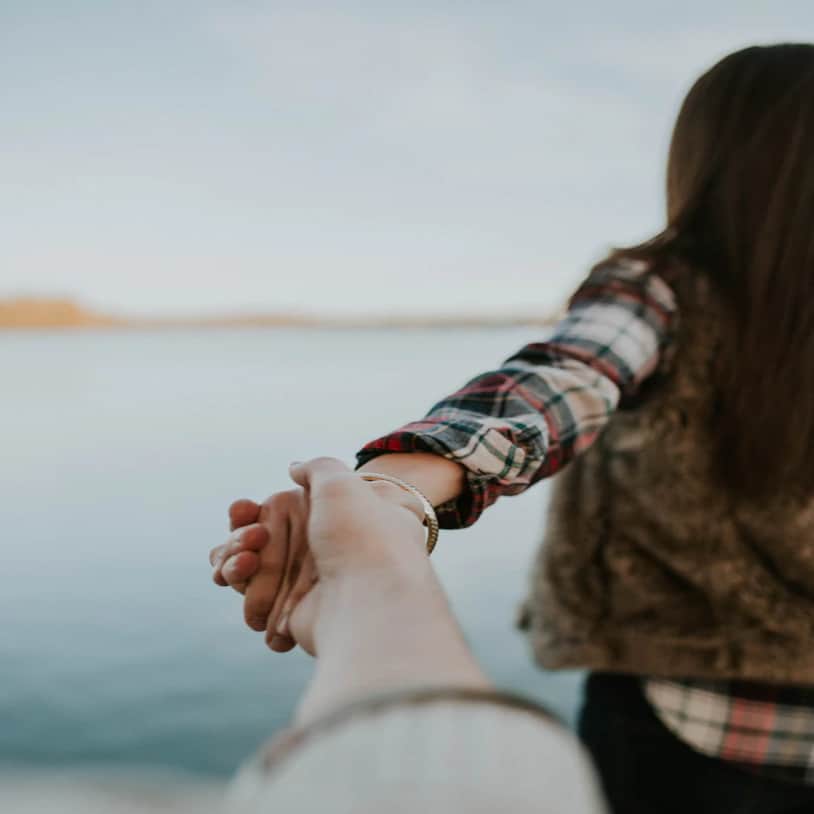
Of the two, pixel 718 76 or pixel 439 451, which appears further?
pixel 718 76

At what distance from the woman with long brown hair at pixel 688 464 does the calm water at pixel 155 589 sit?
1.12 m

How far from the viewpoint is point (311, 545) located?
1.98 feet

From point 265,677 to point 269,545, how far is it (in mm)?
2859

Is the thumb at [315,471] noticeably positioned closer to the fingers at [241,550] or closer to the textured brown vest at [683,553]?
the fingers at [241,550]

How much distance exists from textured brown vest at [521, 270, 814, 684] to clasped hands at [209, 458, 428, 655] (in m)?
0.38

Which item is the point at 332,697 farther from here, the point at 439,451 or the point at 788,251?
the point at 788,251

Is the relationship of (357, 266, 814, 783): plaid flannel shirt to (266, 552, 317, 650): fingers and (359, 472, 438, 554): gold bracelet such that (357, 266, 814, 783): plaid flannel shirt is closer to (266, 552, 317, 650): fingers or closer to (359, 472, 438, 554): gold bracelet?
(359, 472, 438, 554): gold bracelet

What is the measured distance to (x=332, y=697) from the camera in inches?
13.7

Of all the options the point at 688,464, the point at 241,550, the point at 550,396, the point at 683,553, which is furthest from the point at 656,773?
the point at 241,550

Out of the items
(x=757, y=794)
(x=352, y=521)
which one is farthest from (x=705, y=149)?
(x=757, y=794)

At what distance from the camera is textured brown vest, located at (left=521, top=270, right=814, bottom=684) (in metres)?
0.94

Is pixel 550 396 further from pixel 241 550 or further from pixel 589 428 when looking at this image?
pixel 241 550

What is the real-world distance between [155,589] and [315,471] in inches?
144

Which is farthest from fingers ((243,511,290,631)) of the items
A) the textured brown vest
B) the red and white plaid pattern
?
the red and white plaid pattern
